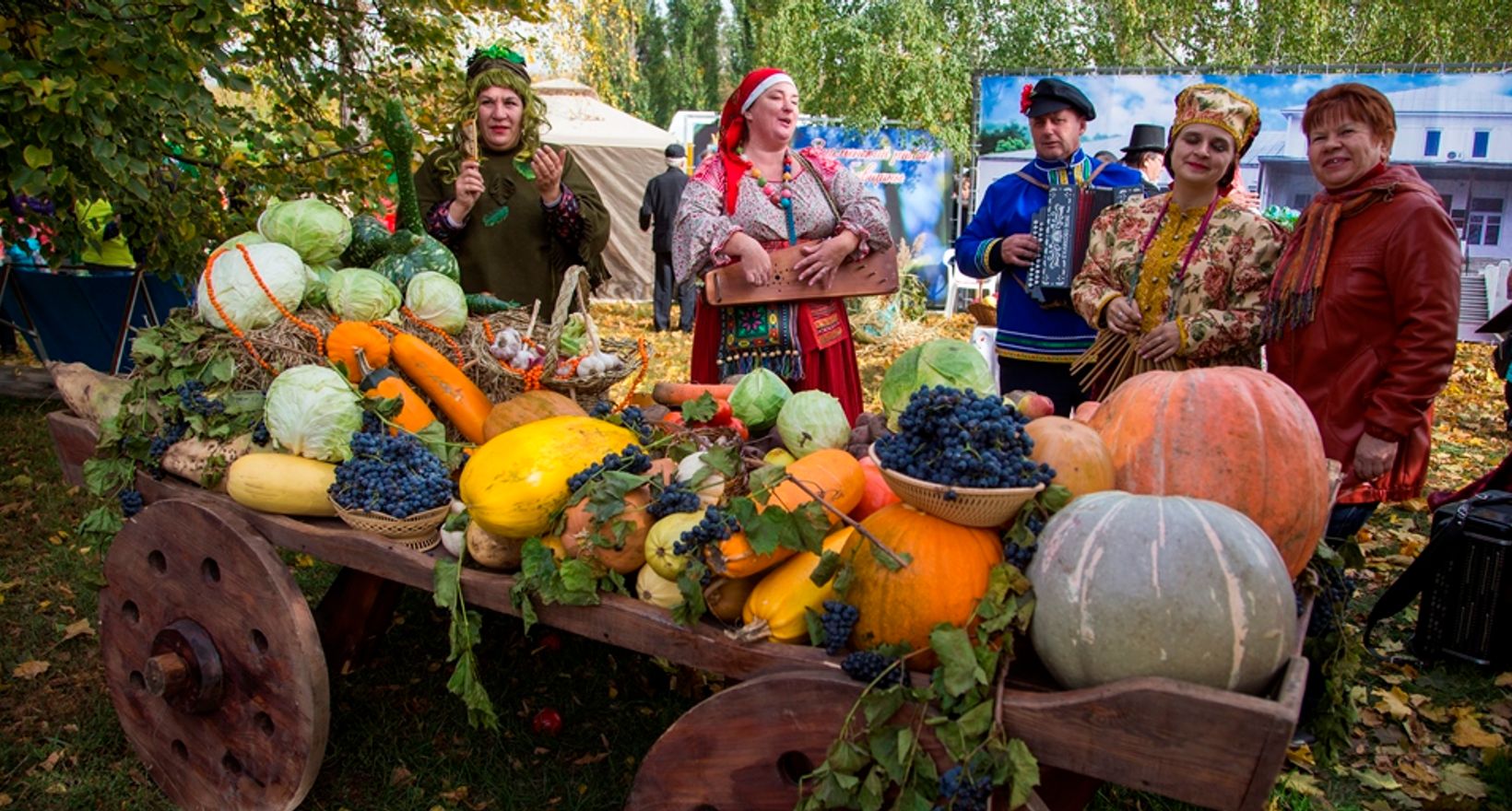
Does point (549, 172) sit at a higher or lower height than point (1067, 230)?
higher

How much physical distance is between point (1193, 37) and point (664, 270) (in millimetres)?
14006

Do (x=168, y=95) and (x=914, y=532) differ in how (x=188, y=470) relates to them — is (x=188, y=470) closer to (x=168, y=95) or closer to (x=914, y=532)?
(x=168, y=95)

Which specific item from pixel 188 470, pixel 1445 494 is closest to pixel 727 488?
pixel 188 470

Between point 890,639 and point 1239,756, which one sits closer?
point 1239,756

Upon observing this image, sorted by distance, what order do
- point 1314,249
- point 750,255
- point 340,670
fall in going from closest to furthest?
point 1314,249
point 340,670
point 750,255

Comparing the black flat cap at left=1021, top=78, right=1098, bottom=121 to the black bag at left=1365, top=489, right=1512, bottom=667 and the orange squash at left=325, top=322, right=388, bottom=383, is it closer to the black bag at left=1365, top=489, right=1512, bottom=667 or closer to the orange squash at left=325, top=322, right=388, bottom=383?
the black bag at left=1365, top=489, right=1512, bottom=667

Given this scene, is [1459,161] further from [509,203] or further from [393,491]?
[393,491]

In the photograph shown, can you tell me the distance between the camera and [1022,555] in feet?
5.56

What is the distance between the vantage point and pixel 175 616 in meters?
2.58

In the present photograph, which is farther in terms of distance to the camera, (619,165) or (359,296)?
(619,165)

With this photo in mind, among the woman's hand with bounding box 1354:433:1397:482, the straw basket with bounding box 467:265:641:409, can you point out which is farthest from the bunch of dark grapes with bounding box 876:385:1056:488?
the woman's hand with bounding box 1354:433:1397:482

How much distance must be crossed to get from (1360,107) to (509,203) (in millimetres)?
2907

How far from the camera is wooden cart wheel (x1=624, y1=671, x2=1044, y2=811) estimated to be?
1.67 metres

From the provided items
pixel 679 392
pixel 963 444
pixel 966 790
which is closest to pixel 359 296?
pixel 679 392
